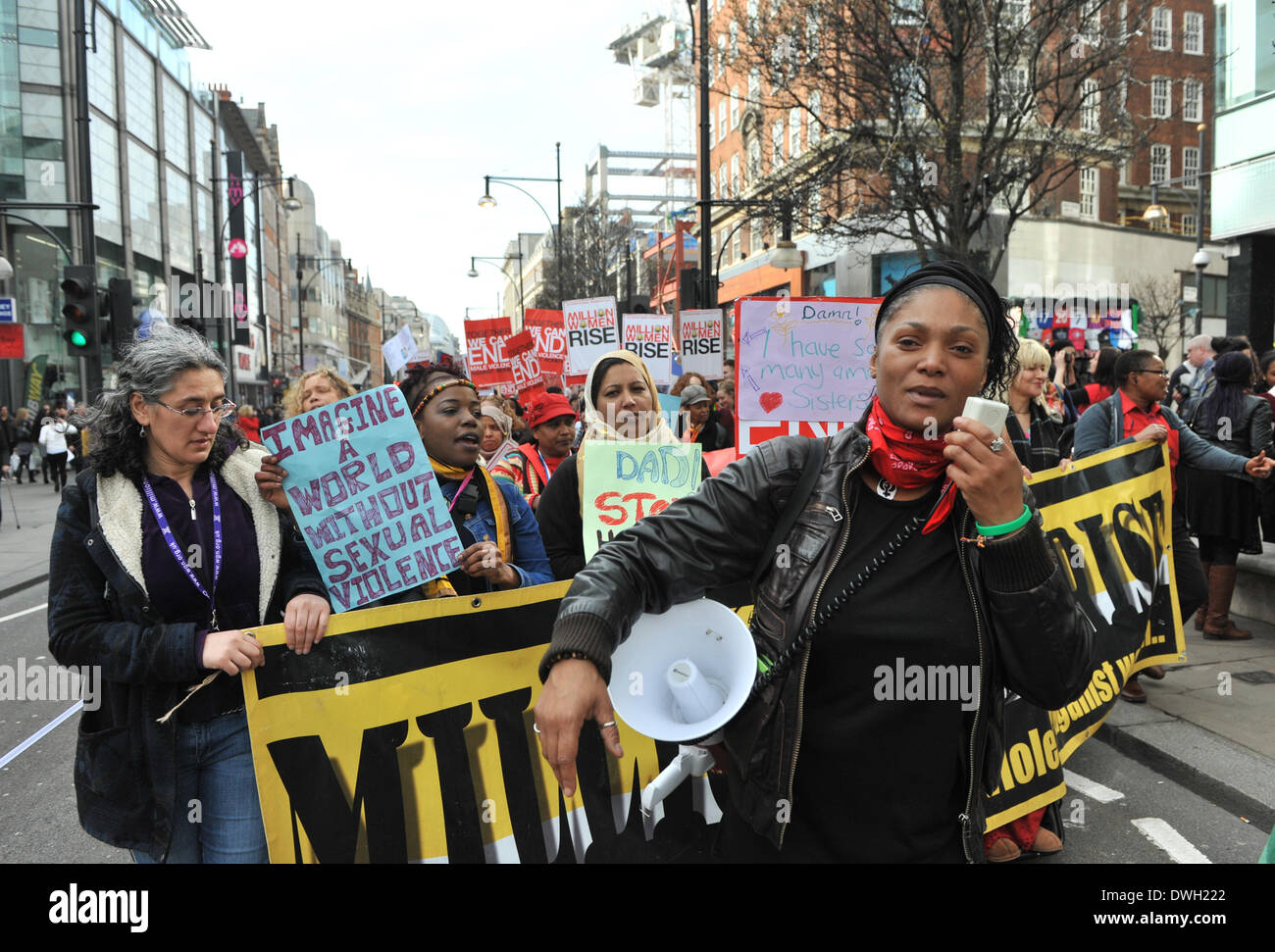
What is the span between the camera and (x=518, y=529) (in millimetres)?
3555

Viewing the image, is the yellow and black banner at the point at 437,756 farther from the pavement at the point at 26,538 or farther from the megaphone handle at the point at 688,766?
the pavement at the point at 26,538

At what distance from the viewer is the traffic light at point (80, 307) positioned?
12602 millimetres

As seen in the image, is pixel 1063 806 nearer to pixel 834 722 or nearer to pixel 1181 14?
pixel 834 722

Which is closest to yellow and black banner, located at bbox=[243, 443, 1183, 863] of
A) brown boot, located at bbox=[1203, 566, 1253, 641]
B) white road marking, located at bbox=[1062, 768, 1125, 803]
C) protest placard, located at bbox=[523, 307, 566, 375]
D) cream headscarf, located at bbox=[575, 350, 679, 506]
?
cream headscarf, located at bbox=[575, 350, 679, 506]

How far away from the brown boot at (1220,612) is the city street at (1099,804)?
0.18 metres

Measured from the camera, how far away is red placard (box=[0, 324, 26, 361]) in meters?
16.3

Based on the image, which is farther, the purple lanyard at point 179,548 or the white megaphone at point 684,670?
the purple lanyard at point 179,548

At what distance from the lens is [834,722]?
66.7 inches

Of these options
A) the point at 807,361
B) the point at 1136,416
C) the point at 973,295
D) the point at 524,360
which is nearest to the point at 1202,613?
the point at 1136,416

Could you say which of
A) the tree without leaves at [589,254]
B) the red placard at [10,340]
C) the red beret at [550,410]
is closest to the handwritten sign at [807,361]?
the red beret at [550,410]

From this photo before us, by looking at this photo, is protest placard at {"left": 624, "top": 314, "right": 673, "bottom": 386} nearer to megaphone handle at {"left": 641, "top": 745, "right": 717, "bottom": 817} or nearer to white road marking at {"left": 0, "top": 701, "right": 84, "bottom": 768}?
white road marking at {"left": 0, "top": 701, "right": 84, "bottom": 768}

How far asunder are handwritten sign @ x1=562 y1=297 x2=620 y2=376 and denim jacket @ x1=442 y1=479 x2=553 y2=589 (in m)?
8.02

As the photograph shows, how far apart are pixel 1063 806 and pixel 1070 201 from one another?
31245mm

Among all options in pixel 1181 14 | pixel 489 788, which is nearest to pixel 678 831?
pixel 489 788
